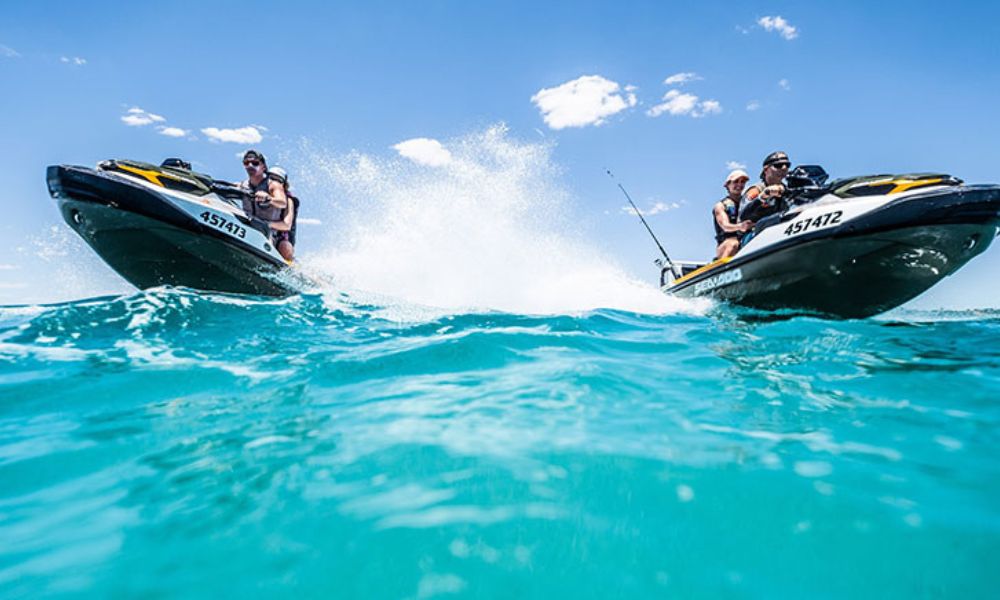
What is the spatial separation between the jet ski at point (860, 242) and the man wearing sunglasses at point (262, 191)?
23.9 ft

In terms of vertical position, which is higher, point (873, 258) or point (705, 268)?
point (705, 268)

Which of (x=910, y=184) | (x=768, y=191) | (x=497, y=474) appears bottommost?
(x=497, y=474)

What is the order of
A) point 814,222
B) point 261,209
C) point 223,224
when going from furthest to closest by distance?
point 261,209 → point 223,224 → point 814,222

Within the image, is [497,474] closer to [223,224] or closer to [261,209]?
[223,224]

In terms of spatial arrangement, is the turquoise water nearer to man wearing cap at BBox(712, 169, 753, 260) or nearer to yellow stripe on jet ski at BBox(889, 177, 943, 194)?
yellow stripe on jet ski at BBox(889, 177, 943, 194)

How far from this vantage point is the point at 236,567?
1.60 meters

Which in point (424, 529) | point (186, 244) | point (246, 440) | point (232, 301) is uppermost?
point (186, 244)

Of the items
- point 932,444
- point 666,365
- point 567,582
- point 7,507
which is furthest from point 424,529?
point 666,365

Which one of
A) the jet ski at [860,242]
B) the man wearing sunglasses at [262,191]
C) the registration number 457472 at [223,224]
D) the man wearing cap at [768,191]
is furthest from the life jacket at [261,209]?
the man wearing cap at [768,191]

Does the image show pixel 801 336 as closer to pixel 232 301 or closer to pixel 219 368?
→ pixel 219 368

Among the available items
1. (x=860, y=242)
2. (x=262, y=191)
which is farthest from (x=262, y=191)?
(x=860, y=242)

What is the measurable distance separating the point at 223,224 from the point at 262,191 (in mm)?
1483

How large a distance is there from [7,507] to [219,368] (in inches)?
70.8

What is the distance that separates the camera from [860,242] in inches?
230
